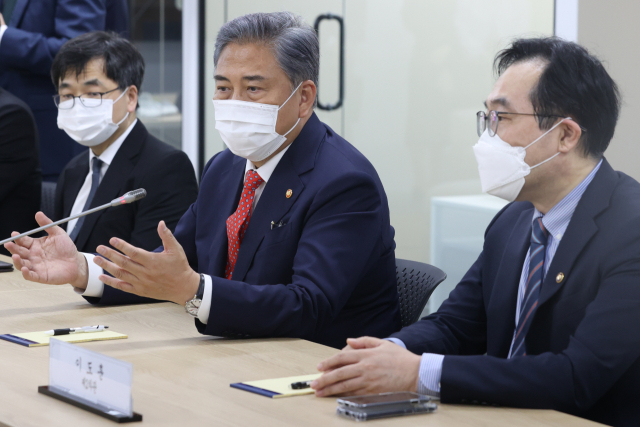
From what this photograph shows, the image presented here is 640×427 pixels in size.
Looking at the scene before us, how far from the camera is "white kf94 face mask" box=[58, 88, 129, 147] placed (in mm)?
3004

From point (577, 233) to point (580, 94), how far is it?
0.29 m

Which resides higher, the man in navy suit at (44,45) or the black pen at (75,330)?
the man in navy suit at (44,45)

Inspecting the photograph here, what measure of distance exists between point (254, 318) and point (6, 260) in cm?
129

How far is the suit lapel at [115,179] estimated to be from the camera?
111 inches

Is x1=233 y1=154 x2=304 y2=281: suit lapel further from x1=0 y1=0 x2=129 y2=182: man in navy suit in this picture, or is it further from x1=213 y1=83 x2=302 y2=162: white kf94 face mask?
x1=0 y1=0 x2=129 y2=182: man in navy suit

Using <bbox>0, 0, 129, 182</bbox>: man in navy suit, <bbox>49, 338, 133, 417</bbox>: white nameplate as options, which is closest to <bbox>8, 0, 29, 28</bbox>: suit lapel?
<bbox>0, 0, 129, 182</bbox>: man in navy suit

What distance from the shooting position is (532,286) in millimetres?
1647

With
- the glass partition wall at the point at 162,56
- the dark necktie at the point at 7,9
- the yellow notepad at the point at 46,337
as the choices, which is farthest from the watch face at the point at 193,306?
the glass partition wall at the point at 162,56

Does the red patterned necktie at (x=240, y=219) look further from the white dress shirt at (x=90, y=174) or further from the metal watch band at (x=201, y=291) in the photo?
the white dress shirt at (x=90, y=174)

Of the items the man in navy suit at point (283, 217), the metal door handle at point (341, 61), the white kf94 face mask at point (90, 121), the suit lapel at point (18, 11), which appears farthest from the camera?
the metal door handle at point (341, 61)

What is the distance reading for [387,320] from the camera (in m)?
2.09

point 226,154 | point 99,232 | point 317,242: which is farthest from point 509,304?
point 99,232

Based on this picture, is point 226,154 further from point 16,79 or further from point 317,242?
point 16,79

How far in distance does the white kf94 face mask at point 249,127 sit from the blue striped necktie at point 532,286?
2.34 ft
